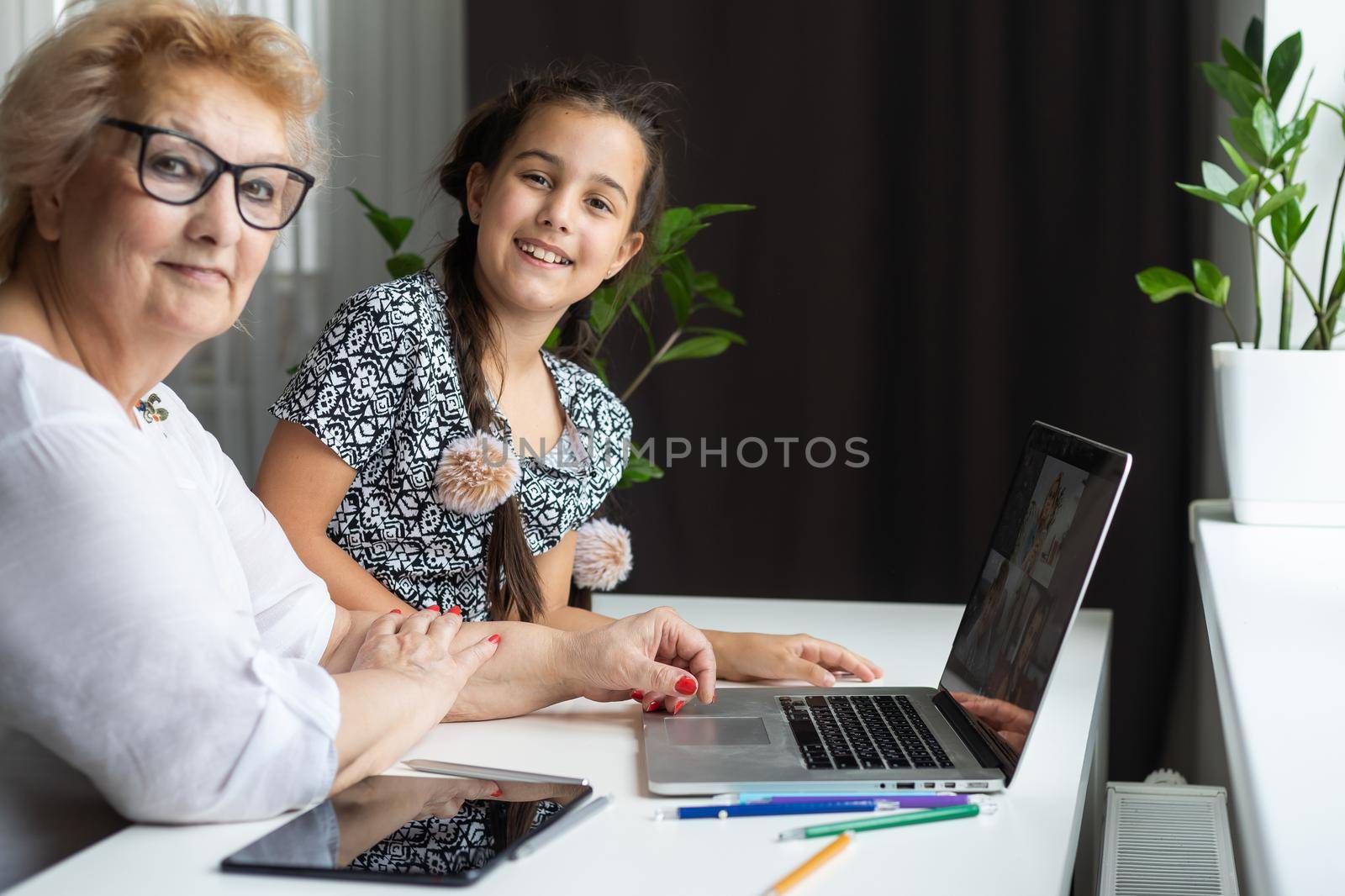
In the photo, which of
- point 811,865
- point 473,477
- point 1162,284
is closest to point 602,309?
point 473,477

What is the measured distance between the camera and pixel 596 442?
1720mm

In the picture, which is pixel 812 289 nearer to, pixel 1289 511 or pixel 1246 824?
pixel 1289 511

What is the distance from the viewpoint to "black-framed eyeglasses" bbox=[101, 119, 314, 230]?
2.81 ft

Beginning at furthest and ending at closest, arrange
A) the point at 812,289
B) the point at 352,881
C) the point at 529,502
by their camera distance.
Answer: the point at 812,289
the point at 529,502
the point at 352,881

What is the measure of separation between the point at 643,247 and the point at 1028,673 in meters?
1.11

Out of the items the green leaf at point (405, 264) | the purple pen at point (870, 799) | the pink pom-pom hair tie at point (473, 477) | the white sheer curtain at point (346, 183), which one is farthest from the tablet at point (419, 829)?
the white sheer curtain at point (346, 183)

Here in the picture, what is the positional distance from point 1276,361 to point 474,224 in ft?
3.56

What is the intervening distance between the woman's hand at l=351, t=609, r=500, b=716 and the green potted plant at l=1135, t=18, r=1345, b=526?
43.0 inches

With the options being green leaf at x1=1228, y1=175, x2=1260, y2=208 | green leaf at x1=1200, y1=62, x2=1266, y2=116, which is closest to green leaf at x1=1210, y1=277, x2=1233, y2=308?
green leaf at x1=1228, y1=175, x2=1260, y2=208

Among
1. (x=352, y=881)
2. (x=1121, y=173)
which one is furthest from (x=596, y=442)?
(x=1121, y=173)

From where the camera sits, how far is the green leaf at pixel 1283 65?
167cm

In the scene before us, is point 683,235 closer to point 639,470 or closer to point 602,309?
point 602,309

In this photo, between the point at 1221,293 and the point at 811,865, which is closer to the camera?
the point at 811,865

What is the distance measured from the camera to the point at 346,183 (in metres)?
3.18
